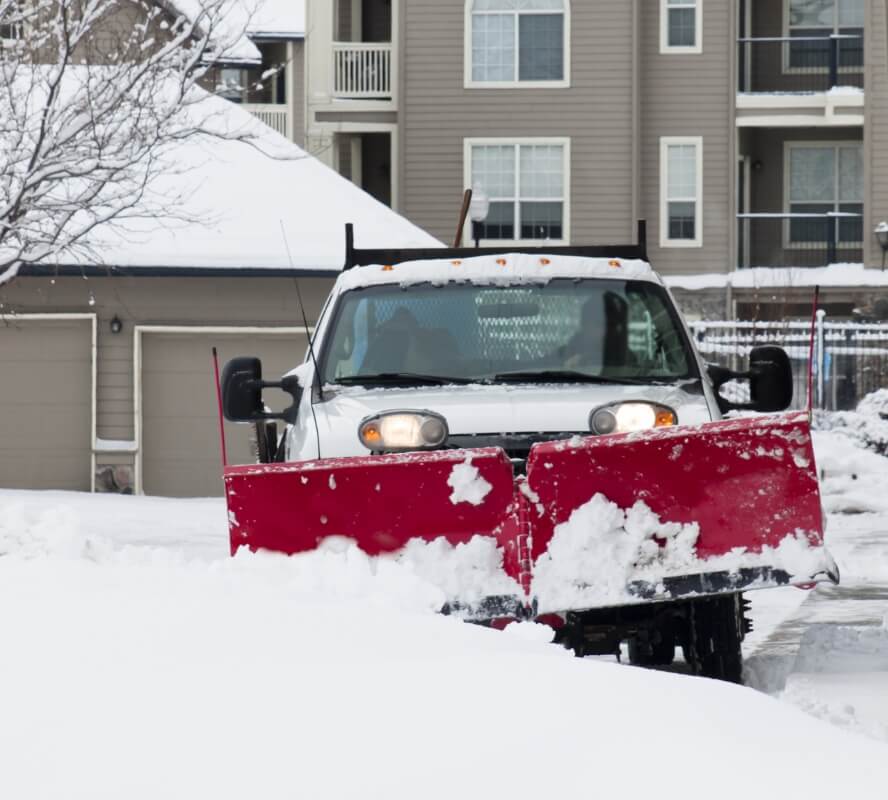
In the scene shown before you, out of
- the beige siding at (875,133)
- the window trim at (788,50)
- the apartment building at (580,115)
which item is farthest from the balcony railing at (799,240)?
the window trim at (788,50)

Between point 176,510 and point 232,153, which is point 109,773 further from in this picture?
point 232,153

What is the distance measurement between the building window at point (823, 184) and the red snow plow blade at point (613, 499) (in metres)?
28.3

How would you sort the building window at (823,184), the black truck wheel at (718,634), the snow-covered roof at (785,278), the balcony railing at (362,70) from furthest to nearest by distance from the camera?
the building window at (823,184), the balcony railing at (362,70), the snow-covered roof at (785,278), the black truck wheel at (718,634)

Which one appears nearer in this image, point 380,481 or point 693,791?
point 693,791

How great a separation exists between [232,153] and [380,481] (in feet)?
56.3

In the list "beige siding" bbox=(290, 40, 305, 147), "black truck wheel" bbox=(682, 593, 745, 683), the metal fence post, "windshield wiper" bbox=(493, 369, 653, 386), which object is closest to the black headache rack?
"windshield wiper" bbox=(493, 369, 653, 386)

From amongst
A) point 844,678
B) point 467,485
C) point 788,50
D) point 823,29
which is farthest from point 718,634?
point 823,29

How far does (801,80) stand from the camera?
34.9 m

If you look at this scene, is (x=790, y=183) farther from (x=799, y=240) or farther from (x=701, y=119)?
(x=701, y=119)

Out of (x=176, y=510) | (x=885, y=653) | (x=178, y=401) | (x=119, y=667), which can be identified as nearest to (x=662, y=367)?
(x=885, y=653)

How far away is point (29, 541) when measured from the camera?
29.7 feet

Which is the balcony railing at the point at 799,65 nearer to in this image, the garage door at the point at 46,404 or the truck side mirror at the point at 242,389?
the garage door at the point at 46,404

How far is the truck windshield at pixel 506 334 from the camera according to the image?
27.8 ft

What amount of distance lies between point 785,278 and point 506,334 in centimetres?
2474
